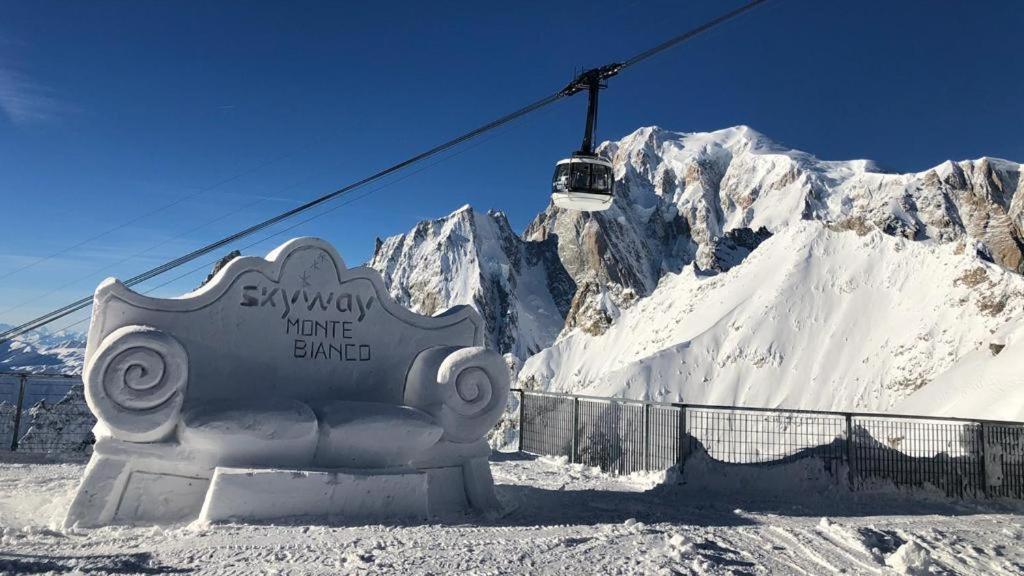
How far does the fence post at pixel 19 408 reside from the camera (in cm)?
1081

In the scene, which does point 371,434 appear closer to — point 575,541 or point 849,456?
point 575,541

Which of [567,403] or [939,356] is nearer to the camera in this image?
[567,403]

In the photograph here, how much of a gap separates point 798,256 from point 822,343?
6.66 m

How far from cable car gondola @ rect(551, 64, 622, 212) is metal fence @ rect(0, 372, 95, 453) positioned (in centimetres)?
807

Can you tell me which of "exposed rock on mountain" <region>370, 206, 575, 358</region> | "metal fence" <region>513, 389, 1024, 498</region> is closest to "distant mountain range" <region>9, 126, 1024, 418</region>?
"exposed rock on mountain" <region>370, 206, 575, 358</region>

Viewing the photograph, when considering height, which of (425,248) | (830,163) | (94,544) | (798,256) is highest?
(830,163)

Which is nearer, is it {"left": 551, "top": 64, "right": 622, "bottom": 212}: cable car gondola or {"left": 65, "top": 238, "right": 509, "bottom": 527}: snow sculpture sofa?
{"left": 65, "top": 238, "right": 509, "bottom": 527}: snow sculpture sofa

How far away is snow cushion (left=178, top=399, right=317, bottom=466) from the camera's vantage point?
19.6 ft

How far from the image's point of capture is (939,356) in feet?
92.8

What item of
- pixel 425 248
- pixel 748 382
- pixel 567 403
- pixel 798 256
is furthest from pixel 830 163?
pixel 567 403

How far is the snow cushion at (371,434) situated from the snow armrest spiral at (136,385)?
1.23 m

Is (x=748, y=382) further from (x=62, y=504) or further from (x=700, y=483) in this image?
(x=62, y=504)

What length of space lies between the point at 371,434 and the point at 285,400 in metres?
0.80

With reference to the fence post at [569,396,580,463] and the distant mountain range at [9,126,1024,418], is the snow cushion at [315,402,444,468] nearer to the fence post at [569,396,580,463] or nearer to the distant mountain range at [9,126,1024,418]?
the distant mountain range at [9,126,1024,418]
